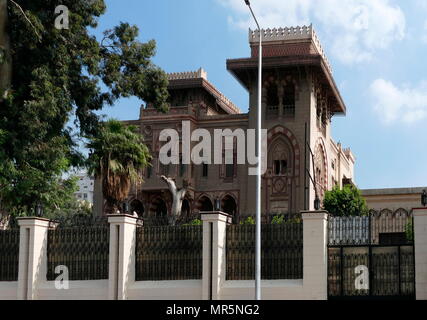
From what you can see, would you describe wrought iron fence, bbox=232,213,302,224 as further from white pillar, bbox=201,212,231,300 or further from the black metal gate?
the black metal gate

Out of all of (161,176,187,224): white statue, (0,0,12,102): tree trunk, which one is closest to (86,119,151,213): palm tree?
(0,0,12,102): tree trunk

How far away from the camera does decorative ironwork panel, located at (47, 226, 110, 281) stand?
22.7m

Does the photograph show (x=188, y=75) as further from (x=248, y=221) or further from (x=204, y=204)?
(x=248, y=221)

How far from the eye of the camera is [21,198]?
32.4 metres

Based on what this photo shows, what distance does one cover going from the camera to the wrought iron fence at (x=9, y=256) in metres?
23.1

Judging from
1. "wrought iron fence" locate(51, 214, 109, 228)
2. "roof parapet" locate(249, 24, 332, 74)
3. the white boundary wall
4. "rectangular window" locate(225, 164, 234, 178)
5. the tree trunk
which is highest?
"roof parapet" locate(249, 24, 332, 74)

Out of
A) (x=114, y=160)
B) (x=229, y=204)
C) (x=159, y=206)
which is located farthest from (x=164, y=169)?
(x=114, y=160)

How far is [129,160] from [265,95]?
64.3 feet

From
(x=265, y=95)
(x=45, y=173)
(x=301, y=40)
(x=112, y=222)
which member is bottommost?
(x=112, y=222)

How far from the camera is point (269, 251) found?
21719 mm

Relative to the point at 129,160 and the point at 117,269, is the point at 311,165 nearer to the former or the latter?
the point at 129,160

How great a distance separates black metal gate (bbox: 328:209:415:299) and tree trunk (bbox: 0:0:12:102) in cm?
1255

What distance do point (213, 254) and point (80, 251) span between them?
4049 millimetres
